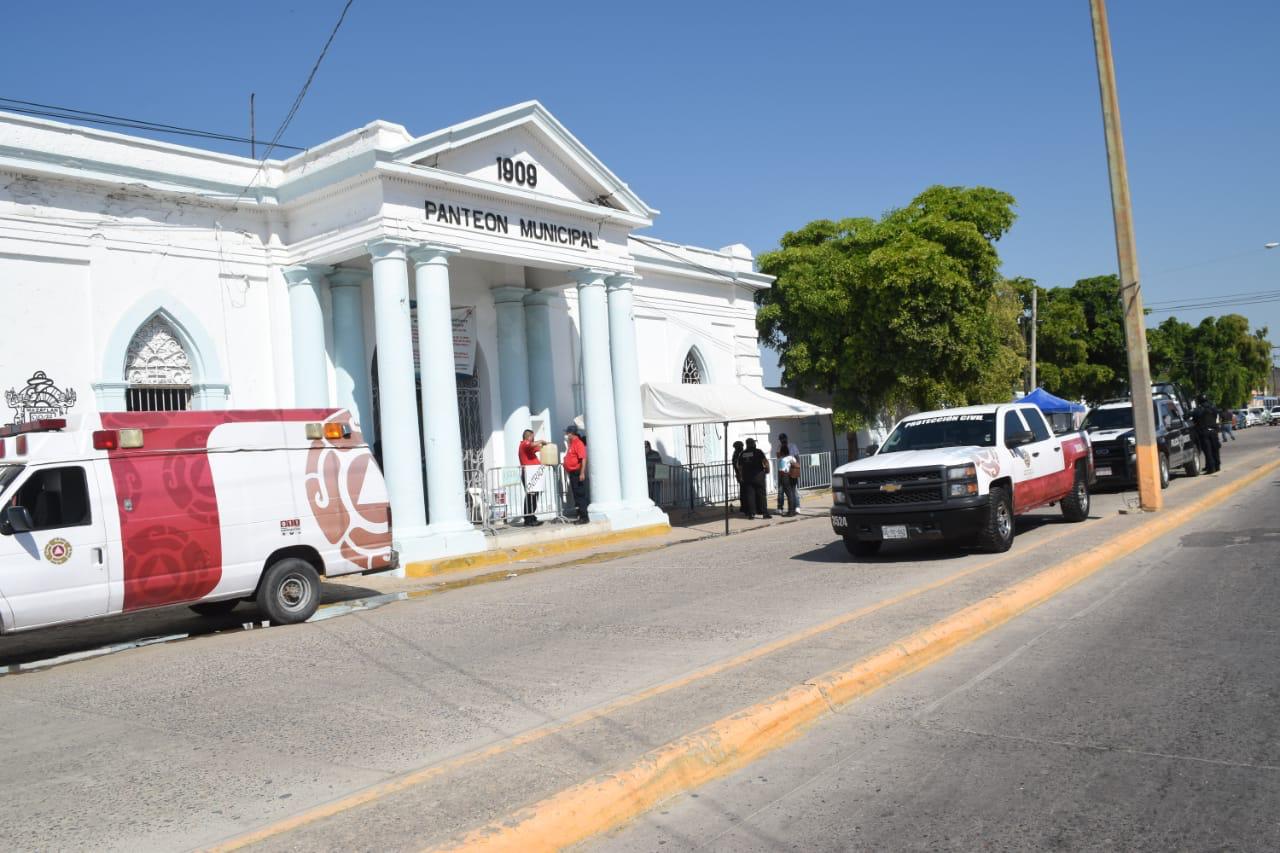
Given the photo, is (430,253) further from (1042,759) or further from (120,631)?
(1042,759)

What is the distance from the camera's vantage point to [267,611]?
11.3 metres

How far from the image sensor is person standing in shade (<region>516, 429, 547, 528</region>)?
61.4 feet

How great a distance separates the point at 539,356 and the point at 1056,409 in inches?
623

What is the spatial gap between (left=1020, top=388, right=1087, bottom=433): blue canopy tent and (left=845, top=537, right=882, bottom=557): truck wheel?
4.18m

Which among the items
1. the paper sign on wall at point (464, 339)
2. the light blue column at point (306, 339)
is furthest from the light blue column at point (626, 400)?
the light blue column at point (306, 339)

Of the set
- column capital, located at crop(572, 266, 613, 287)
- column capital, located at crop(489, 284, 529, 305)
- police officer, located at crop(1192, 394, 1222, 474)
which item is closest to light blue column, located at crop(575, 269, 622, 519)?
column capital, located at crop(572, 266, 613, 287)

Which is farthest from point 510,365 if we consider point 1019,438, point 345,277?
point 1019,438

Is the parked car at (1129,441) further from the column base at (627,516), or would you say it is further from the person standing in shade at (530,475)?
the person standing in shade at (530,475)

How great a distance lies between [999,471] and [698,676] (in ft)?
25.0

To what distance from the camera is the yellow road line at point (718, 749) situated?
4.41 meters

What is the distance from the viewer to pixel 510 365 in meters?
20.4

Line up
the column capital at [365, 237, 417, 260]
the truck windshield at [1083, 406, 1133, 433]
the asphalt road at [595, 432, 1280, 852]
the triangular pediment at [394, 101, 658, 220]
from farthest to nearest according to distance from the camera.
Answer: the truck windshield at [1083, 406, 1133, 433] < the triangular pediment at [394, 101, 658, 220] < the column capital at [365, 237, 417, 260] < the asphalt road at [595, 432, 1280, 852]

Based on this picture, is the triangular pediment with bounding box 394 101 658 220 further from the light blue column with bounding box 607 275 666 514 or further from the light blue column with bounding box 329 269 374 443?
the light blue column with bounding box 329 269 374 443

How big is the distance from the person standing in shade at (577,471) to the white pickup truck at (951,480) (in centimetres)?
624
